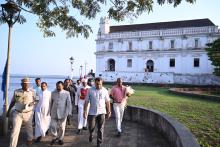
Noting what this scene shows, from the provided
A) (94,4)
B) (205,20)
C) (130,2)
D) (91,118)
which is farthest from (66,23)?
(205,20)

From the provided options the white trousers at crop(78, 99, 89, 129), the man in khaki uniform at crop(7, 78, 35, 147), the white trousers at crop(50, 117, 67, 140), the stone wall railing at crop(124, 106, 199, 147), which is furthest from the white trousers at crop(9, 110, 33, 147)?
the stone wall railing at crop(124, 106, 199, 147)

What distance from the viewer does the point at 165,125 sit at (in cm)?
900

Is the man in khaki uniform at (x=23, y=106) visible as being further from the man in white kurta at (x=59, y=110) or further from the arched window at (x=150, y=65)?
the arched window at (x=150, y=65)

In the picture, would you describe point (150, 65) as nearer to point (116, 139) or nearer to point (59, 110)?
point (116, 139)

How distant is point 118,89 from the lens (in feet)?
32.7

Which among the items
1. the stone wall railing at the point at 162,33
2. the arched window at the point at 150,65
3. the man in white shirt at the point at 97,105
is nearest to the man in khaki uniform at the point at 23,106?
the man in white shirt at the point at 97,105

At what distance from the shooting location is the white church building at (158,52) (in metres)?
46.7

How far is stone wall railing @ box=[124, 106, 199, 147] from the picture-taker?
6.45m

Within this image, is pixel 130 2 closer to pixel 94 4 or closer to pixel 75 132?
pixel 94 4

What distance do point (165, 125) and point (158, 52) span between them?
43.5 m

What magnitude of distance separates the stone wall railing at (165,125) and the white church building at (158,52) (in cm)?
3406

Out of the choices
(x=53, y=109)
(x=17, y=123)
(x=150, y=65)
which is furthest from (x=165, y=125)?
(x=150, y=65)

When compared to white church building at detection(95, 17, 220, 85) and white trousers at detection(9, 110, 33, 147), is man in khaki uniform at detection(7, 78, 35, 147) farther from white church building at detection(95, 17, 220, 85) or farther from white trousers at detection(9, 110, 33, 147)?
white church building at detection(95, 17, 220, 85)

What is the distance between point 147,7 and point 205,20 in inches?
1810
